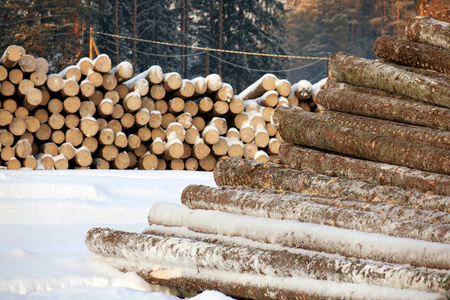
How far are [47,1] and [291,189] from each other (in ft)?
66.5

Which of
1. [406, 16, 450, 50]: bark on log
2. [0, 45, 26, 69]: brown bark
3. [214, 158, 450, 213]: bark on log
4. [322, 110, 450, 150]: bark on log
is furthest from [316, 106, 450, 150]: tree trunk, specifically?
[0, 45, 26, 69]: brown bark

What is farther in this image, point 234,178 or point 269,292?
point 234,178

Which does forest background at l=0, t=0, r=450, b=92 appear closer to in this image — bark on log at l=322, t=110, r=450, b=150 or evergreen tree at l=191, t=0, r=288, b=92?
evergreen tree at l=191, t=0, r=288, b=92

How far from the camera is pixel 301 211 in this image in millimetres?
3322

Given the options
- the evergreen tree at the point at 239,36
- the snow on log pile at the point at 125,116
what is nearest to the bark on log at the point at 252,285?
the snow on log pile at the point at 125,116

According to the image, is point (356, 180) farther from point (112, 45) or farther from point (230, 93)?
point (112, 45)

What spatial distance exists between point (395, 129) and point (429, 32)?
1.11 metres

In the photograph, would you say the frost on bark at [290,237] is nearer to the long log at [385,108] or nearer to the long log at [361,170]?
the long log at [361,170]

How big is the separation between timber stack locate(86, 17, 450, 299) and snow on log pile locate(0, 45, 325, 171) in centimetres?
495

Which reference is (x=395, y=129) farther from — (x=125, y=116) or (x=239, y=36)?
(x=239, y=36)

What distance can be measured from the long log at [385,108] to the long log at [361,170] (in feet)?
1.69

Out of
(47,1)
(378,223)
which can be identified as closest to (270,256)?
(378,223)

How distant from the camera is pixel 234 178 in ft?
13.6

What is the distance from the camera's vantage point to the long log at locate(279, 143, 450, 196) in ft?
11.5
